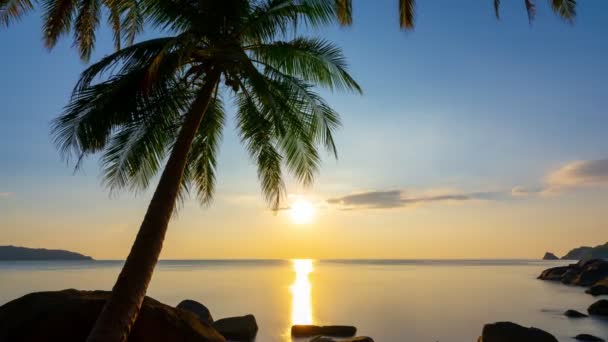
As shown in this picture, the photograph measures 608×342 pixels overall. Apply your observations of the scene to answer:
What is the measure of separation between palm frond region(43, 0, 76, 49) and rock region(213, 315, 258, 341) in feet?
39.9

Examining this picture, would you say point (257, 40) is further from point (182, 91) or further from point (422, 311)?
point (422, 311)

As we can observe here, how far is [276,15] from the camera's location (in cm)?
1123

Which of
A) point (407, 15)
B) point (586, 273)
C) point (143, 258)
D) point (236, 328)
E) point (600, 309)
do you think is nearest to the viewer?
point (143, 258)

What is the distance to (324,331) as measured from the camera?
20953mm

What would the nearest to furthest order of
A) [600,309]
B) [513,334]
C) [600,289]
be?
[513,334]
[600,309]
[600,289]

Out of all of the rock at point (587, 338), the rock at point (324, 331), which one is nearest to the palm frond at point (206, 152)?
the rock at point (324, 331)

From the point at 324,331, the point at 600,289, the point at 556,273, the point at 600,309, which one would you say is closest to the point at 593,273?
the point at 600,289

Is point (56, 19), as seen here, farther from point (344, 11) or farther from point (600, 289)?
point (600, 289)

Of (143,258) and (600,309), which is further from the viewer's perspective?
(600,309)

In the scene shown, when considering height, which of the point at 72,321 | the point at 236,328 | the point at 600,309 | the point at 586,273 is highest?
the point at 72,321

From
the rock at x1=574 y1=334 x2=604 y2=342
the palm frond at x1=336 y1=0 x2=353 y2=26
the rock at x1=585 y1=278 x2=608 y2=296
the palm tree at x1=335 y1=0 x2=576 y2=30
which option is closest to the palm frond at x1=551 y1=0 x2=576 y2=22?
the palm tree at x1=335 y1=0 x2=576 y2=30

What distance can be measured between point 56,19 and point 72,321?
10121 mm

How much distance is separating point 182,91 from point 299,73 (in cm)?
294

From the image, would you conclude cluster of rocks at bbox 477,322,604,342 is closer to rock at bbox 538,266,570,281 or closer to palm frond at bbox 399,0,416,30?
palm frond at bbox 399,0,416,30
